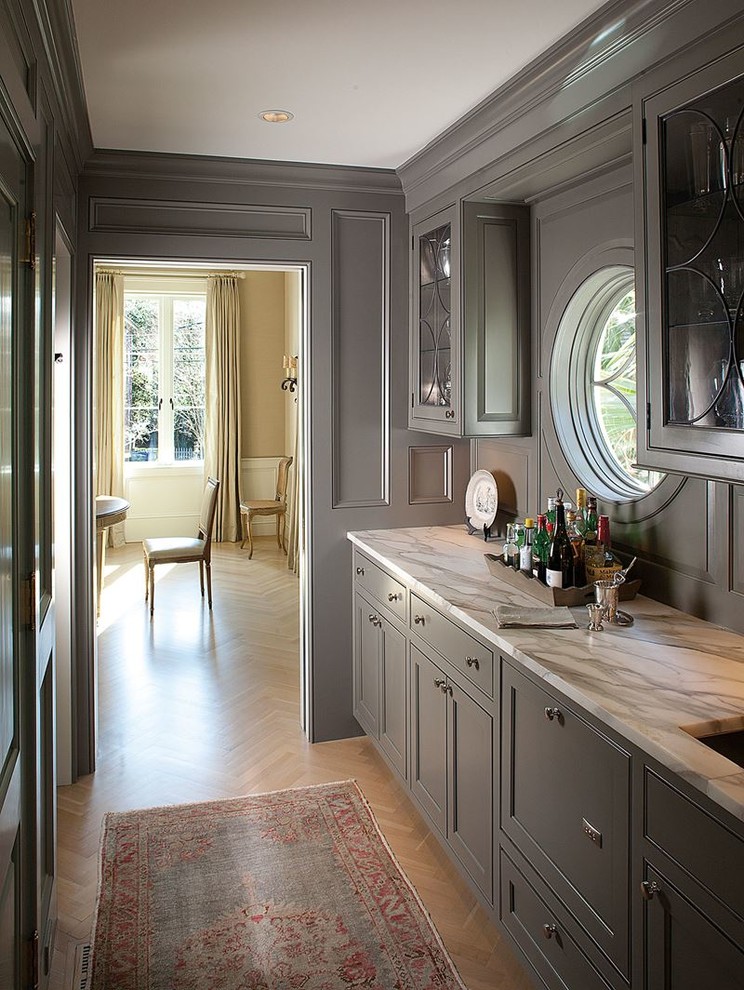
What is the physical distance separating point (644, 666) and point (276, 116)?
2383 mm

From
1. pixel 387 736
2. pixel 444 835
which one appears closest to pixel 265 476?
pixel 387 736

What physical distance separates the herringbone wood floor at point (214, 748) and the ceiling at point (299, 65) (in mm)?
2699

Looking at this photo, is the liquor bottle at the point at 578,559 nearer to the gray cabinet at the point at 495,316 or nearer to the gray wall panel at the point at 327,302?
the gray cabinet at the point at 495,316

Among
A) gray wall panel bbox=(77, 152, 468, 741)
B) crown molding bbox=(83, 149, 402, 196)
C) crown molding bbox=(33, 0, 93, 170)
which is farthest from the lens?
gray wall panel bbox=(77, 152, 468, 741)

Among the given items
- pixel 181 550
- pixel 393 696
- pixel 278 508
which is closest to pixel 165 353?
pixel 278 508

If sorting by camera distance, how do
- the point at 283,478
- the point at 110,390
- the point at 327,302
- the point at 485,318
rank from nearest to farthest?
1. the point at 485,318
2. the point at 327,302
3. the point at 283,478
4. the point at 110,390

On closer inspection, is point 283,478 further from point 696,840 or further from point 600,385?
point 696,840

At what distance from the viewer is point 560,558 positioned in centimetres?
276

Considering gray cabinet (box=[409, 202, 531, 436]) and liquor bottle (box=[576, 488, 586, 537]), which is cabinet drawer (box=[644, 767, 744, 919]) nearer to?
liquor bottle (box=[576, 488, 586, 537])

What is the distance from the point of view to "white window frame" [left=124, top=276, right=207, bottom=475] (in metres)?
9.15

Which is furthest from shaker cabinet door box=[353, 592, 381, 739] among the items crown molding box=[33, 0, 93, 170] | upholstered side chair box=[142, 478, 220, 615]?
upholstered side chair box=[142, 478, 220, 615]

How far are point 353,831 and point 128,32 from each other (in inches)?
111

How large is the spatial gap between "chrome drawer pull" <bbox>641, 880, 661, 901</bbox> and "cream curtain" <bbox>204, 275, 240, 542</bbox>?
26.0 ft

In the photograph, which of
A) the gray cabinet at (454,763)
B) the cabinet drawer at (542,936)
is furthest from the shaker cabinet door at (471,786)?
the cabinet drawer at (542,936)
